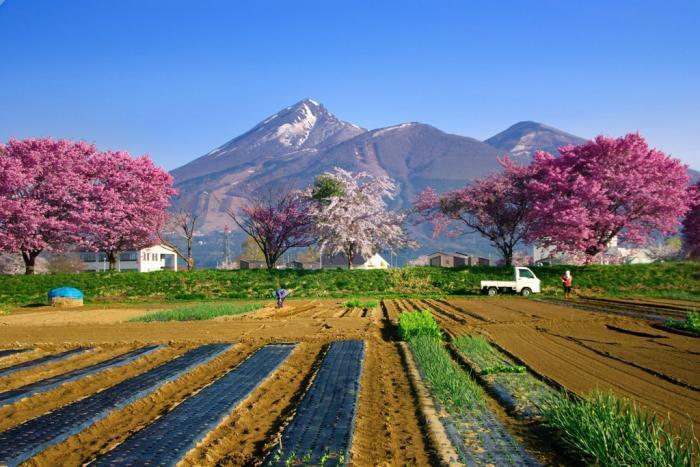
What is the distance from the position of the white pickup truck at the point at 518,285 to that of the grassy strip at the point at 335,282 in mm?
2688

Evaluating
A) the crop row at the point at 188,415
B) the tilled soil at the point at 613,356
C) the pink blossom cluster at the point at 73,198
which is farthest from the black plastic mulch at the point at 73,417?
the pink blossom cluster at the point at 73,198

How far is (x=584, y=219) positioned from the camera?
39094 millimetres

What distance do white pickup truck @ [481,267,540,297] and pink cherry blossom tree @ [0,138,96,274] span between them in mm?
28030

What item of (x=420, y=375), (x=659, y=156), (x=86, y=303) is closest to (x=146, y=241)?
(x=86, y=303)

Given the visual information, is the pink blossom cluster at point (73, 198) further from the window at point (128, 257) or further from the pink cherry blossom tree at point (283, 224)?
the window at point (128, 257)

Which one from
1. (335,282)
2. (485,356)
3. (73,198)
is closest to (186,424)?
(485,356)

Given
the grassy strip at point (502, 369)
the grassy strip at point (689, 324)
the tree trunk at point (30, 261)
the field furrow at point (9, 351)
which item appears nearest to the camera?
the grassy strip at point (502, 369)

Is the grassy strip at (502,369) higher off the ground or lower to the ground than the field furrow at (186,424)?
higher

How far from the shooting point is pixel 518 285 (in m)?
34.1

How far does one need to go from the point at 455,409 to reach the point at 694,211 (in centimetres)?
5002

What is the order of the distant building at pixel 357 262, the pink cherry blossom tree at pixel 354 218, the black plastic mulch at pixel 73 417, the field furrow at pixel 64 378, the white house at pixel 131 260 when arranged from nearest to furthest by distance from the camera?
the black plastic mulch at pixel 73 417 → the field furrow at pixel 64 378 → the pink cherry blossom tree at pixel 354 218 → the distant building at pixel 357 262 → the white house at pixel 131 260

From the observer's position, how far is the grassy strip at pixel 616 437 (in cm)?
534

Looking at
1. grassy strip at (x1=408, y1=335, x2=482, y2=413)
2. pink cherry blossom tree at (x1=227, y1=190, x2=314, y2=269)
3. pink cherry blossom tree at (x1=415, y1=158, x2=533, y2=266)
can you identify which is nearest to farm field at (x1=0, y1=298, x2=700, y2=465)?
grassy strip at (x1=408, y1=335, x2=482, y2=413)

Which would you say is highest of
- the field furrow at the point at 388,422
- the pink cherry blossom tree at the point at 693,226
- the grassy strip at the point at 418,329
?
the pink cherry blossom tree at the point at 693,226
